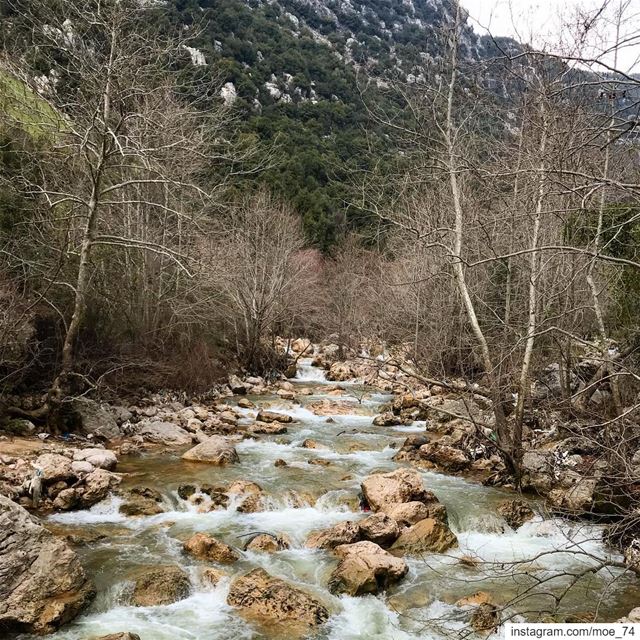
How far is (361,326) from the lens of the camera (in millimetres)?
24094

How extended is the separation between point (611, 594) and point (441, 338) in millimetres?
11993

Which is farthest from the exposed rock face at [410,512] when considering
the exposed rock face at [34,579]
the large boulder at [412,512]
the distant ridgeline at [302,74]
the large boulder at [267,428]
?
the distant ridgeline at [302,74]

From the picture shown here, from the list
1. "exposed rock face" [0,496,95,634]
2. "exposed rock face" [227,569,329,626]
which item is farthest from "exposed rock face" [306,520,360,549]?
"exposed rock face" [0,496,95,634]

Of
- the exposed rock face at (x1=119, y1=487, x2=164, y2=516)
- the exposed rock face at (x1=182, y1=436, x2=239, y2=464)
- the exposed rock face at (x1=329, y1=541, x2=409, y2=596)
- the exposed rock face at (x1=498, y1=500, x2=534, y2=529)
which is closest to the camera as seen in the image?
the exposed rock face at (x1=329, y1=541, x2=409, y2=596)

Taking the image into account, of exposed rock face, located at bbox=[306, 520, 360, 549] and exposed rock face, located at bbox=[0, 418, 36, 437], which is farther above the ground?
exposed rock face, located at bbox=[0, 418, 36, 437]

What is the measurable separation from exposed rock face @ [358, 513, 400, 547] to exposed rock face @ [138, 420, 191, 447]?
4780mm

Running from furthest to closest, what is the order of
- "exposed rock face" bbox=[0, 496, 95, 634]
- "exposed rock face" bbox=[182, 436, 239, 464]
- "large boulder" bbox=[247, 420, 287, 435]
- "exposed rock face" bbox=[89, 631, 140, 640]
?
"large boulder" bbox=[247, 420, 287, 435] → "exposed rock face" bbox=[182, 436, 239, 464] → "exposed rock face" bbox=[0, 496, 95, 634] → "exposed rock face" bbox=[89, 631, 140, 640]

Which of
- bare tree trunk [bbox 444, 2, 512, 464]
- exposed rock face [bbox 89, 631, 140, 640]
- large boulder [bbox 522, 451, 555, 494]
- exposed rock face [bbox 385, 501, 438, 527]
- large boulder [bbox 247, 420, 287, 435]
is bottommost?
exposed rock face [bbox 89, 631, 140, 640]

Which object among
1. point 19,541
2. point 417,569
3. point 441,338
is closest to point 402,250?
point 441,338

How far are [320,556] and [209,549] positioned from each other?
131 centimetres

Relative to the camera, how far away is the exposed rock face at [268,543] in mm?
6766

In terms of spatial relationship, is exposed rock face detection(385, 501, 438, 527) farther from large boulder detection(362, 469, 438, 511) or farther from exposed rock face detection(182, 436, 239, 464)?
exposed rock face detection(182, 436, 239, 464)

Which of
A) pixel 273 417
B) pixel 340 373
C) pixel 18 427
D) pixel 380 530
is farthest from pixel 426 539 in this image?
pixel 340 373

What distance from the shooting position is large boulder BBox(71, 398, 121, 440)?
10.2m
